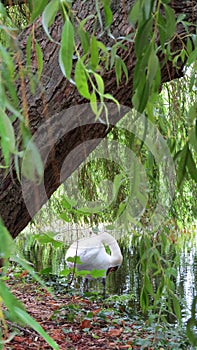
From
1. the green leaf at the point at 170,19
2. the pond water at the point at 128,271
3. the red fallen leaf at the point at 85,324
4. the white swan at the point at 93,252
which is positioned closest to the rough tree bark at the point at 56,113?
the green leaf at the point at 170,19

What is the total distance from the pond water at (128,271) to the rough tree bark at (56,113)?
5.64ft

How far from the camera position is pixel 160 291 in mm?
1126

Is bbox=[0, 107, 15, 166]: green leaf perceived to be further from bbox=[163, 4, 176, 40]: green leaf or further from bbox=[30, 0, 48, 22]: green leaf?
bbox=[163, 4, 176, 40]: green leaf

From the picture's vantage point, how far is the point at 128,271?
14.0ft

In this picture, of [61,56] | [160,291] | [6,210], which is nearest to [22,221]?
[6,210]

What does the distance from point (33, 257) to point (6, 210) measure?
11.5 feet

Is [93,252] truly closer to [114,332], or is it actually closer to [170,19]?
[114,332]

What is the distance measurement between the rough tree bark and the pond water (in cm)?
172

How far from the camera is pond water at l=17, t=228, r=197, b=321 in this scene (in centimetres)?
335

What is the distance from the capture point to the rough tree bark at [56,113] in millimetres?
1143

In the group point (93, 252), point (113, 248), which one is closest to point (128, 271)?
point (113, 248)

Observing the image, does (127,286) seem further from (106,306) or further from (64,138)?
(64,138)

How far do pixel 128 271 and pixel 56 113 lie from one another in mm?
3250

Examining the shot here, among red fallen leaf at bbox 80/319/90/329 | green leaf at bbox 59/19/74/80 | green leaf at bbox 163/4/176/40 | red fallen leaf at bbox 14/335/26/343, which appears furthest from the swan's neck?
green leaf at bbox 59/19/74/80
